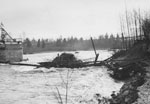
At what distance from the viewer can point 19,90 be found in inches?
375

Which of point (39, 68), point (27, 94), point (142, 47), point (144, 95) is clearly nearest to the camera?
point (144, 95)

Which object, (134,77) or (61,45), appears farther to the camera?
(61,45)

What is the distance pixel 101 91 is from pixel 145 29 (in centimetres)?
952

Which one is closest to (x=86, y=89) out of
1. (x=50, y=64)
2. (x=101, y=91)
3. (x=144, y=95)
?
(x=101, y=91)

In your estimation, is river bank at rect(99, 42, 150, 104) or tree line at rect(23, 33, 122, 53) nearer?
river bank at rect(99, 42, 150, 104)

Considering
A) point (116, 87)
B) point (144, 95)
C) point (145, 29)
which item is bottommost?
point (116, 87)

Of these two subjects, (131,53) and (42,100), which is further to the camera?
(131,53)

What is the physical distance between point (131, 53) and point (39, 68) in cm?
1039

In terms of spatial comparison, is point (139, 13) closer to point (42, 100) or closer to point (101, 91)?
point (101, 91)

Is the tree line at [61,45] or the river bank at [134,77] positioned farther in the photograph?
the tree line at [61,45]

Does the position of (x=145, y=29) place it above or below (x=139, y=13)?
below

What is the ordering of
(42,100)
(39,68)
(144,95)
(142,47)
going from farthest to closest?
(39,68)
(142,47)
(42,100)
(144,95)

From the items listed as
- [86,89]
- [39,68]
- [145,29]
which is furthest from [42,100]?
[145,29]

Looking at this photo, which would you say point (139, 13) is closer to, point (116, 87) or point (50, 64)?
point (50, 64)
